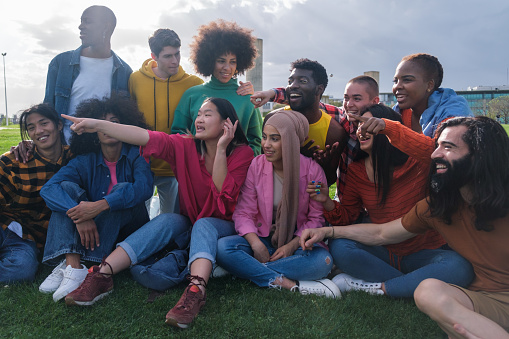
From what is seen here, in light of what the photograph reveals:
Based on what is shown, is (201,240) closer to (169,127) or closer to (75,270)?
(75,270)

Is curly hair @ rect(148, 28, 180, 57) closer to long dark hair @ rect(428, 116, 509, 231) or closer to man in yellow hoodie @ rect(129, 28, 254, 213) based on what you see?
man in yellow hoodie @ rect(129, 28, 254, 213)

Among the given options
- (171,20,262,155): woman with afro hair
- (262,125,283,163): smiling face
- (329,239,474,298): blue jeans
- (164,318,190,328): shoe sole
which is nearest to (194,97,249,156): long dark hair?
(262,125,283,163): smiling face

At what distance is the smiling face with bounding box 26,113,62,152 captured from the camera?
12.7 ft

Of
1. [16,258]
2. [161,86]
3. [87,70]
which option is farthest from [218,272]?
[87,70]

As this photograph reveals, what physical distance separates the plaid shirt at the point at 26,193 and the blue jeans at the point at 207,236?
165 centimetres

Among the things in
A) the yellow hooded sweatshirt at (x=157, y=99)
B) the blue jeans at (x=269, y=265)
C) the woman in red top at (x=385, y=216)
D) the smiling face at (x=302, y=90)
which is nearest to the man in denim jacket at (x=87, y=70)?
the yellow hooded sweatshirt at (x=157, y=99)

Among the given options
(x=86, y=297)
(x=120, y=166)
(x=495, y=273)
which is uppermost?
(x=120, y=166)

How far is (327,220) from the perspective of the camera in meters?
3.76

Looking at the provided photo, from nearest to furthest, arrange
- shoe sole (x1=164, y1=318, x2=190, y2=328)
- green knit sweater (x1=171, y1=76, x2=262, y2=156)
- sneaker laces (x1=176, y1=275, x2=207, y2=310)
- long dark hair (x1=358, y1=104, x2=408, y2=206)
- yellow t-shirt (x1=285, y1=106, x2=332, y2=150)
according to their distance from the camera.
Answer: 1. shoe sole (x1=164, y1=318, x2=190, y2=328)
2. sneaker laces (x1=176, y1=275, x2=207, y2=310)
3. long dark hair (x1=358, y1=104, x2=408, y2=206)
4. yellow t-shirt (x1=285, y1=106, x2=332, y2=150)
5. green knit sweater (x1=171, y1=76, x2=262, y2=156)

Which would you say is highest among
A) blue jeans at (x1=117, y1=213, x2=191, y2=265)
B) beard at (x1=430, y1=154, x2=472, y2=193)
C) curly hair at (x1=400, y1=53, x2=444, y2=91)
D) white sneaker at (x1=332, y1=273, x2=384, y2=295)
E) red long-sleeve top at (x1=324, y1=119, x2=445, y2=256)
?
curly hair at (x1=400, y1=53, x2=444, y2=91)

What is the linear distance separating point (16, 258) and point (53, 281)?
51cm

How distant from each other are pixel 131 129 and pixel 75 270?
4.19 feet

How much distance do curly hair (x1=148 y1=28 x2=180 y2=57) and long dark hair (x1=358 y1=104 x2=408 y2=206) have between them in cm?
234

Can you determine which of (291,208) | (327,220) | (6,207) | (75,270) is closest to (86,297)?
(75,270)
